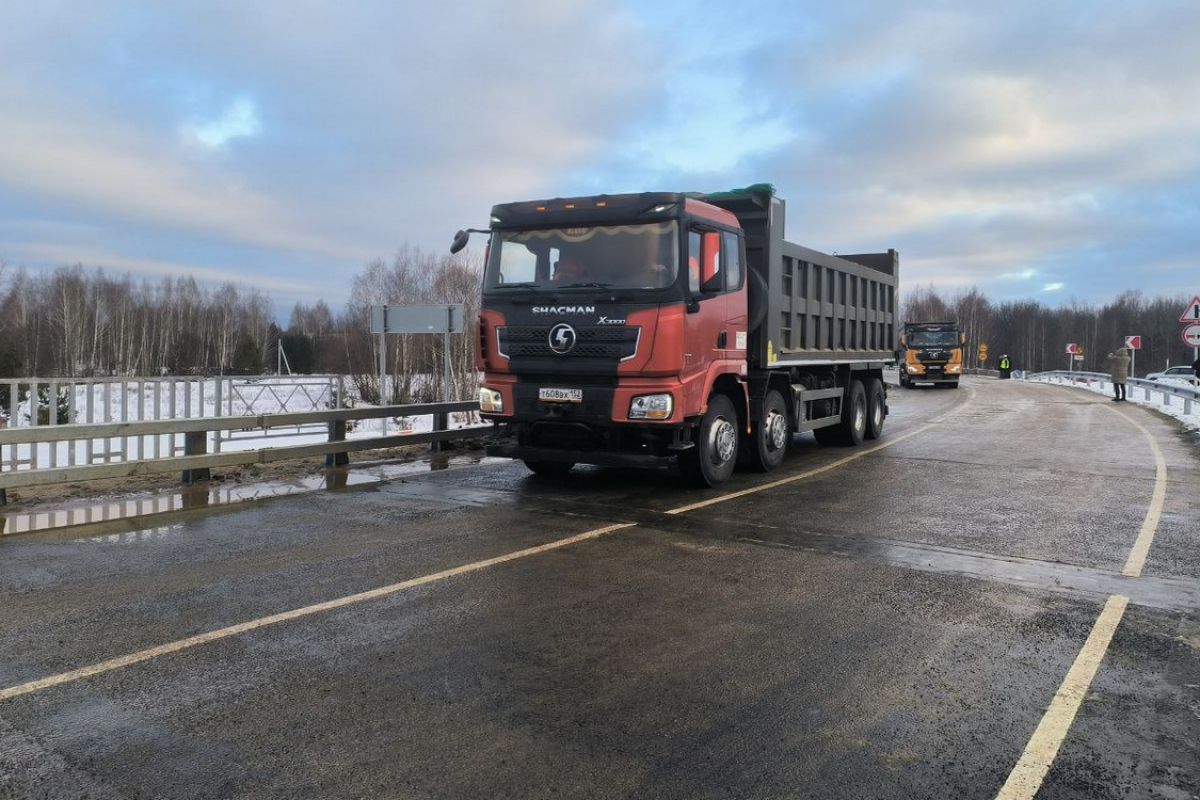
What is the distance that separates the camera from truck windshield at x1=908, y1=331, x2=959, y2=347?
120 ft

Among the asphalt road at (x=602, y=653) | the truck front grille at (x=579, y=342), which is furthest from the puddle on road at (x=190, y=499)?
the truck front grille at (x=579, y=342)

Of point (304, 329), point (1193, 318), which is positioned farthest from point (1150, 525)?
point (304, 329)

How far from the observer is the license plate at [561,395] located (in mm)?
8383

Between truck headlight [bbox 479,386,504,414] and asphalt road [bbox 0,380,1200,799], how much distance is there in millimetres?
1404

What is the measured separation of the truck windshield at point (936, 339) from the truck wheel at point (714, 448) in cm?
3044

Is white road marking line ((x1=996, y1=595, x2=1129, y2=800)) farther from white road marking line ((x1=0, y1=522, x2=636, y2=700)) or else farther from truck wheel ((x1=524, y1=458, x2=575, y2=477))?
truck wheel ((x1=524, y1=458, x2=575, y2=477))

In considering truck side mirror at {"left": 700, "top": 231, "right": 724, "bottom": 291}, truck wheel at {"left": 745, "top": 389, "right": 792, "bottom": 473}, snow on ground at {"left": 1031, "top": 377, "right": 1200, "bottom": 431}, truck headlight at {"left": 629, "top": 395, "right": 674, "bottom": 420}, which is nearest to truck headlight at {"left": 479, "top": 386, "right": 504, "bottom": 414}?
truck headlight at {"left": 629, "top": 395, "right": 674, "bottom": 420}

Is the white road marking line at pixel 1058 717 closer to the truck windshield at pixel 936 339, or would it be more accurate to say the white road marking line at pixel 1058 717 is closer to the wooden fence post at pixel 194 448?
the wooden fence post at pixel 194 448

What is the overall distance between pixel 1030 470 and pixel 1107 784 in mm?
8801

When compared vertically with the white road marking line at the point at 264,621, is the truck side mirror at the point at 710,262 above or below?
above

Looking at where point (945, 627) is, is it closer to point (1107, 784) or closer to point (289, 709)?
point (1107, 784)

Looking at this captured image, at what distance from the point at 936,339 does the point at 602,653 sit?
36274 mm

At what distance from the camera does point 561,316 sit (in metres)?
8.42

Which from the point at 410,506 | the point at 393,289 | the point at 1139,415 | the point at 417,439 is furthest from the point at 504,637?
the point at 393,289
